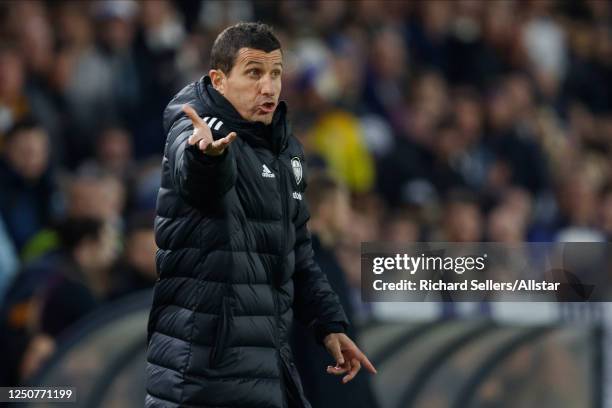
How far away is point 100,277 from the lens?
708 cm

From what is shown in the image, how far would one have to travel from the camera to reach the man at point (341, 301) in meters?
5.38

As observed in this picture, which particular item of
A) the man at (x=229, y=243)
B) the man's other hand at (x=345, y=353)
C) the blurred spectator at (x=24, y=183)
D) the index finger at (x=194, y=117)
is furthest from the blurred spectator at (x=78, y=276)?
the index finger at (x=194, y=117)

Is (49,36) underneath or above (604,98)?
underneath

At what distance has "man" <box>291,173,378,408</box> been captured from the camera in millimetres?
5379

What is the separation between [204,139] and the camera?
3576mm

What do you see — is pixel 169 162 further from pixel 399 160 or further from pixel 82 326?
pixel 399 160

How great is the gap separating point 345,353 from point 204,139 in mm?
1072

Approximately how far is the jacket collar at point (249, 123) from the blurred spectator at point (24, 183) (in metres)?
4.10

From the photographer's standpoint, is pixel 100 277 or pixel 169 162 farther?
pixel 100 277

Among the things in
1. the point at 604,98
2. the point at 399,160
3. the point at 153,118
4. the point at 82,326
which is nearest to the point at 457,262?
the point at 82,326

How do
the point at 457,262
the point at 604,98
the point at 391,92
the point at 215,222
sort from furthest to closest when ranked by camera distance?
the point at 604,98, the point at 391,92, the point at 457,262, the point at 215,222

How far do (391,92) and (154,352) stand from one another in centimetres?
859

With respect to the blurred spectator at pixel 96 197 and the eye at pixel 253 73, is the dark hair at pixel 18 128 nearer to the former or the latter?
the blurred spectator at pixel 96 197

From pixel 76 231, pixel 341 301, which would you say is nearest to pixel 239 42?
pixel 341 301
